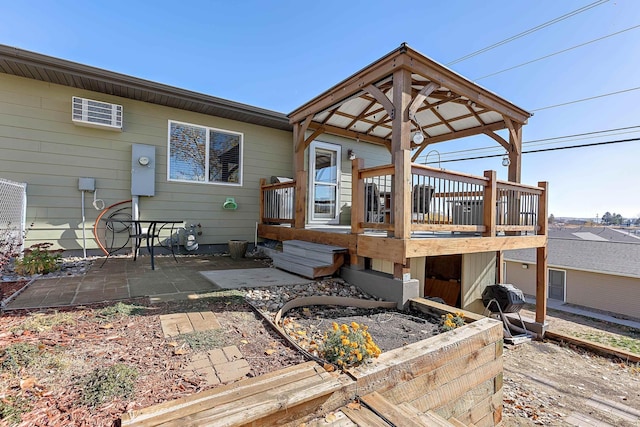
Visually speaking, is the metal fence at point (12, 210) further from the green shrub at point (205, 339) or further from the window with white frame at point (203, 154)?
the green shrub at point (205, 339)

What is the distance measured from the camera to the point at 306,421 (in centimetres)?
151

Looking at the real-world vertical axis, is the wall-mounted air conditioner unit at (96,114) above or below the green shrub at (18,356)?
above

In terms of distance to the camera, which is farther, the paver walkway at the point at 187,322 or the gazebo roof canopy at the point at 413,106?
the gazebo roof canopy at the point at 413,106

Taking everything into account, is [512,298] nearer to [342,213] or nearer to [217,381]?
[342,213]

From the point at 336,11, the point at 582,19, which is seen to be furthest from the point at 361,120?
the point at 582,19

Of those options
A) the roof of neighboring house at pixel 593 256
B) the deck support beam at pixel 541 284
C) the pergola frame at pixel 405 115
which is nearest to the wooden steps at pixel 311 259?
the pergola frame at pixel 405 115

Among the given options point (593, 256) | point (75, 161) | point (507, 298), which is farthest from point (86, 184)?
point (593, 256)

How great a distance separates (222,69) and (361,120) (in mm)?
5745

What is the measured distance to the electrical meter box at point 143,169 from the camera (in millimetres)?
5449

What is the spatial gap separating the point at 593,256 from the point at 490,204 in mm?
14026

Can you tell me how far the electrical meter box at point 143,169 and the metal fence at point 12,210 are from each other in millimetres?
1468

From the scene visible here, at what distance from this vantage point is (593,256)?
45.2ft

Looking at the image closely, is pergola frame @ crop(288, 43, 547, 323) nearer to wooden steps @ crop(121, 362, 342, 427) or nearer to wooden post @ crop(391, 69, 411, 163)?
wooden post @ crop(391, 69, 411, 163)

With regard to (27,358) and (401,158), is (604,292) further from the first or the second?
(27,358)
